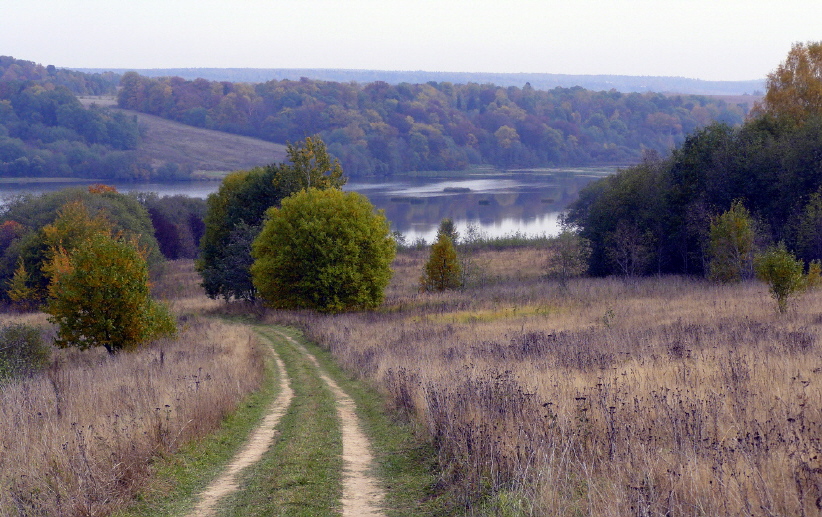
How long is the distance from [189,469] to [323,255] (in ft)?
83.1

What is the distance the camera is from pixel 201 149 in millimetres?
142500

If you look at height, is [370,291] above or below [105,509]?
below

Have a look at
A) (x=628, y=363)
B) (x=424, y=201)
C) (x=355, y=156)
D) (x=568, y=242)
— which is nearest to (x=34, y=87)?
(x=355, y=156)

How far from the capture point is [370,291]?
33406 millimetres

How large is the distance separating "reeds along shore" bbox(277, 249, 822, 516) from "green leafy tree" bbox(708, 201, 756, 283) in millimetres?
11833

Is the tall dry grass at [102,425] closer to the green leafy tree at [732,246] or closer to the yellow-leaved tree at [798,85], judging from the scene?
the green leafy tree at [732,246]

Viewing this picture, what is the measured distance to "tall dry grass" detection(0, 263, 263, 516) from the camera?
20.3 feet

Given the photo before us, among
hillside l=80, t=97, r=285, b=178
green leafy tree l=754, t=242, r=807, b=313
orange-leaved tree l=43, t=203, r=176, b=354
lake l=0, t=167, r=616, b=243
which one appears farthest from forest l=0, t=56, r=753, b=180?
green leafy tree l=754, t=242, r=807, b=313

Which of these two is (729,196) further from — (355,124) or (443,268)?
(355,124)

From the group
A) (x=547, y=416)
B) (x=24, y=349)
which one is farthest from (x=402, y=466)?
(x=24, y=349)

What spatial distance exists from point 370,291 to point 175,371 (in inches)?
796

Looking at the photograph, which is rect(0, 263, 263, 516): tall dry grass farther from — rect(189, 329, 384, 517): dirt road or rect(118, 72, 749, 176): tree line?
rect(118, 72, 749, 176): tree line

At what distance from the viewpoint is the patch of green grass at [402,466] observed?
629 cm

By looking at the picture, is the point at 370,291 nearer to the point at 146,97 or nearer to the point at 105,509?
the point at 105,509
